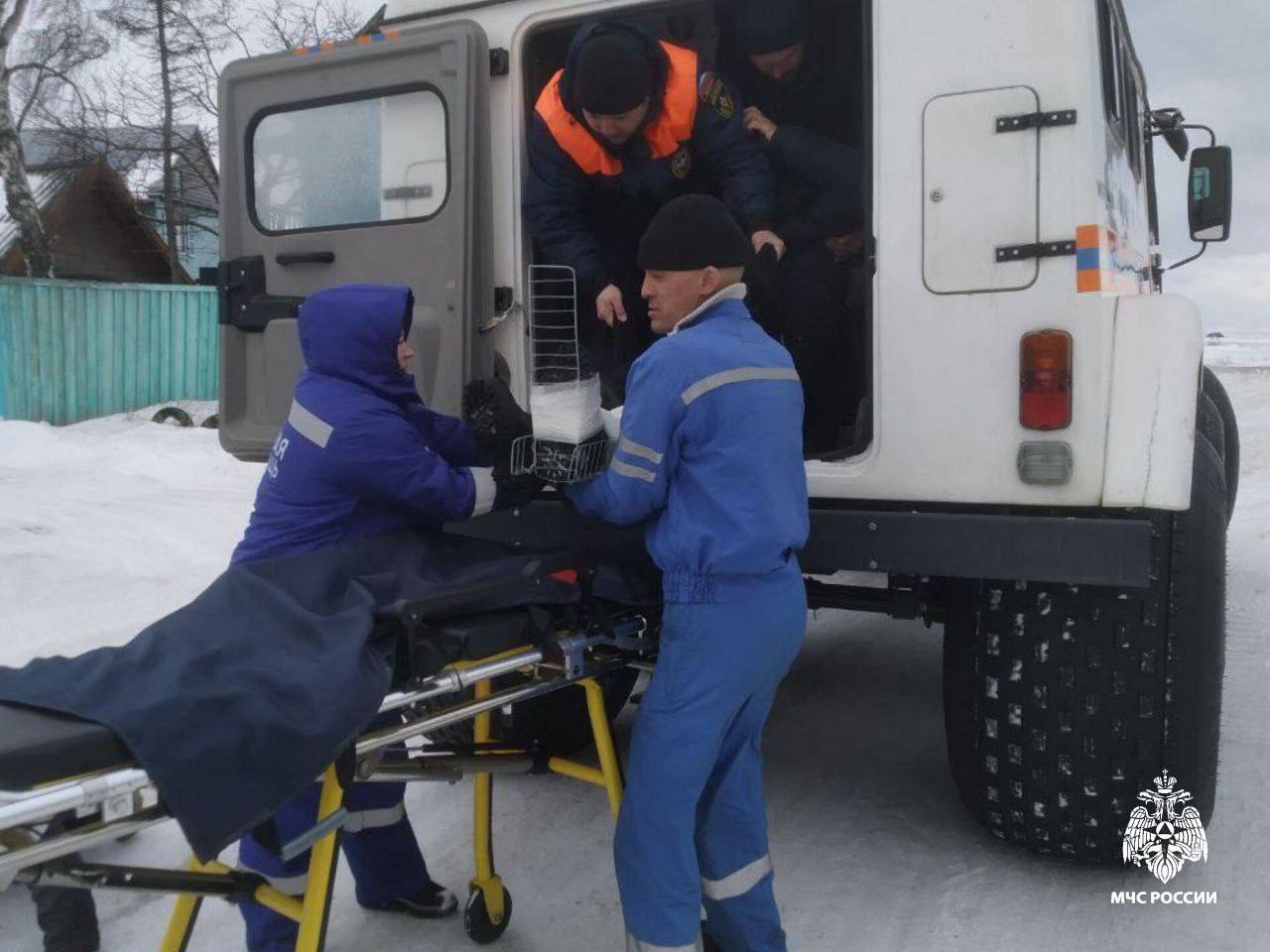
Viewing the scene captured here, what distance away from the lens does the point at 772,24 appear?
371 centimetres

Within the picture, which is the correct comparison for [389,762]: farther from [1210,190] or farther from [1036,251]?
[1210,190]

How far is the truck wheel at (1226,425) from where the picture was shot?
167 inches

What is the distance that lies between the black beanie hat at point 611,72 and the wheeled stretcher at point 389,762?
1.44 meters

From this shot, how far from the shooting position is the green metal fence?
46.2 feet

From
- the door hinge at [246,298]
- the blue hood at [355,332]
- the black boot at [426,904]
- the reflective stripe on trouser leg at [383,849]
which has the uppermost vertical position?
the door hinge at [246,298]

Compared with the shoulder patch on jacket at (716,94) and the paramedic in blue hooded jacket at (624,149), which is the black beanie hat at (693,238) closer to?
the paramedic in blue hooded jacket at (624,149)

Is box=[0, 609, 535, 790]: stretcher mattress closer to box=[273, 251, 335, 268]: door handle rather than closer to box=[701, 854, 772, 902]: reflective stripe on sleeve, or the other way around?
box=[701, 854, 772, 902]: reflective stripe on sleeve

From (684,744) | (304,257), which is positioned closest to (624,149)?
(304,257)

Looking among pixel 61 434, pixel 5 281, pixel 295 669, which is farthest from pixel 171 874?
pixel 5 281

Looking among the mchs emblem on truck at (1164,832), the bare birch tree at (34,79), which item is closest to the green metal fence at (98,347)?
the bare birch tree at (34,79)

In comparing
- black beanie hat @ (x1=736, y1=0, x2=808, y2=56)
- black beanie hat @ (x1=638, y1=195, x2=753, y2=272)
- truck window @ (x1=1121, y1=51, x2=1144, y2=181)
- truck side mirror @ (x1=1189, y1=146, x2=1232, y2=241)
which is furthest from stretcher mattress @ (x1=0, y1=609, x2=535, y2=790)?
truck side mirror @ (x1=1189, y1=146, x2=1232, y2=241)

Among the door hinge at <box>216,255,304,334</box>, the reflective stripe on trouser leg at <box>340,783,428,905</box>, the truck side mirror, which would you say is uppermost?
the truck side mirror

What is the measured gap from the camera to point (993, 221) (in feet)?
9.05

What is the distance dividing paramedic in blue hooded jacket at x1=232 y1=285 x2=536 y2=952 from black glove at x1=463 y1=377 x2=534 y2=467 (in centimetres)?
8
